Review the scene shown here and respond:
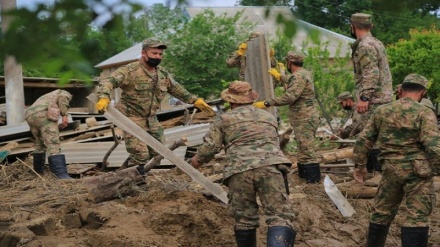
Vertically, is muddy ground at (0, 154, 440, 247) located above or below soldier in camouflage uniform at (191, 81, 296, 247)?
below

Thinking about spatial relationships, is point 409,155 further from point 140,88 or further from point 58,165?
point 58,165

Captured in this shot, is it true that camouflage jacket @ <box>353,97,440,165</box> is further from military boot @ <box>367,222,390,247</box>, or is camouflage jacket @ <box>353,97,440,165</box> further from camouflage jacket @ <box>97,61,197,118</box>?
camouflage jacket @ <box>97,61,197,118</box>

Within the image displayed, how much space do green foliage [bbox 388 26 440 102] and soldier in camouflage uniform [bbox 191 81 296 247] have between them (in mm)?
21035

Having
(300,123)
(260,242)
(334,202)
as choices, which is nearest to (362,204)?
(334,202)

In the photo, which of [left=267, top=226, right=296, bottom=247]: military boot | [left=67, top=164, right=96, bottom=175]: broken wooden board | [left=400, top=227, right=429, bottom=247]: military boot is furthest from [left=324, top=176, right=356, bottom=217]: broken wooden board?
[left=67, top=164, right=96, bottom=175]: broken wooden board

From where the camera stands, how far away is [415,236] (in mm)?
7730

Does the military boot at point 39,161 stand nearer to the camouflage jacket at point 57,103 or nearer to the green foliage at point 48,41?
the camouflage jacket at point 57,103

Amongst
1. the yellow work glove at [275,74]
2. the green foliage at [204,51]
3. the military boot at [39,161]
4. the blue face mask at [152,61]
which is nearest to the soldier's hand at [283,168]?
the blue face mask at [152,61]

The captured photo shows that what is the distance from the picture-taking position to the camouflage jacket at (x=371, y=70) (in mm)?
10305

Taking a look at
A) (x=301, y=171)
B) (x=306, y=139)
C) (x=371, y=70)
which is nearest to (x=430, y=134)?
(x=371, y=70)

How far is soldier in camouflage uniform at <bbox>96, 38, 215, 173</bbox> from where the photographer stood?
10266 millimetres

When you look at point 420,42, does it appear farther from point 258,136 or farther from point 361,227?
point 258,136

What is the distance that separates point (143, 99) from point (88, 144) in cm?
450

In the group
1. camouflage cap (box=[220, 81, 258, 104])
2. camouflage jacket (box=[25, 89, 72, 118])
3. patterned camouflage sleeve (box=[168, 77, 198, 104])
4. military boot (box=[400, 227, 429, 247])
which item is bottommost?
camouflage jacket (box=[25, 89, 72, 118])
